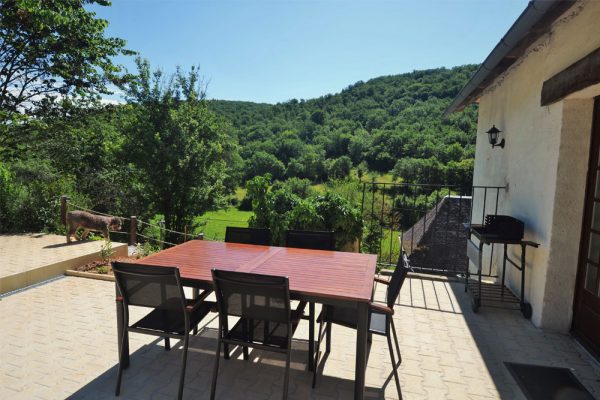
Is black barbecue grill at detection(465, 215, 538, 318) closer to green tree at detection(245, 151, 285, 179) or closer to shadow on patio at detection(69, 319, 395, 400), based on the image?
shadow on patio at detection(69, 319, 395, 400)

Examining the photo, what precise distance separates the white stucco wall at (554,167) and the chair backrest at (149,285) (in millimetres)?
3141

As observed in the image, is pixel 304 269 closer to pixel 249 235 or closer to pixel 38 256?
pixel 249 235

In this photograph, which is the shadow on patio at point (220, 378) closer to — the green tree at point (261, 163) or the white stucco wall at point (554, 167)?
the white stucco wall at point (554, 167)

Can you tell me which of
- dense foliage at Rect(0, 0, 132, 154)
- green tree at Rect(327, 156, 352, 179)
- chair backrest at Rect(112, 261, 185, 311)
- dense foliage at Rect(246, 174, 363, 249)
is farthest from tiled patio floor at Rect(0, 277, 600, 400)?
green tree at Rect(327, 156, 352, 179)

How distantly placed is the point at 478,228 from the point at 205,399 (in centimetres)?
317

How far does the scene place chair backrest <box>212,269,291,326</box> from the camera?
74.8 inches

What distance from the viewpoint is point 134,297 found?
7.22ft

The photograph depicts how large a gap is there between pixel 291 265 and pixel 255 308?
62cm

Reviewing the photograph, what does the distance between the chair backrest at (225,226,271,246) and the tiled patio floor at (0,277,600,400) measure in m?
0.85

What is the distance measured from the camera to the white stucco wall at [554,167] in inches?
112

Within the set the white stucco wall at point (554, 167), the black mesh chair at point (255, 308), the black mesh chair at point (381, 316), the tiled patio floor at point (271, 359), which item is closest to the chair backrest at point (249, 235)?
the tiled patio floor at point (271, 359)

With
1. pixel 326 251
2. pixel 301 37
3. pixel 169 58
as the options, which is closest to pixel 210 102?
pixel 169 58

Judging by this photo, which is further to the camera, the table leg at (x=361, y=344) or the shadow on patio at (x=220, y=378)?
the shadow on patio at (x=220, y=378)

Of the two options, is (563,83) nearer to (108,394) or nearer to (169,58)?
(108,394)
